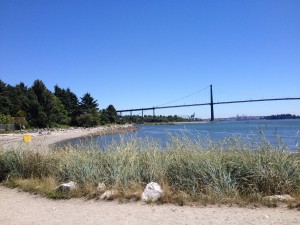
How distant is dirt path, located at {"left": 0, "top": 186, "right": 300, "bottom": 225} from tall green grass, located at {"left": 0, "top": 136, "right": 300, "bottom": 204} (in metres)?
0.64

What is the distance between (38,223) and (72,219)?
477 millimetres

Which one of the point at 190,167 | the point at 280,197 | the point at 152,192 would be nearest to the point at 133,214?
the point at 152,192

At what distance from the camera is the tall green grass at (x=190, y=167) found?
5984mm

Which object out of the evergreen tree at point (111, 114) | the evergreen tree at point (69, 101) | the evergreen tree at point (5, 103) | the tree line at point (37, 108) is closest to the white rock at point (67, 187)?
the tree line at point (37, 108)

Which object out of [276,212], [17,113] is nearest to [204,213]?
[276,212]

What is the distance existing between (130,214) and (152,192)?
0.82 meters

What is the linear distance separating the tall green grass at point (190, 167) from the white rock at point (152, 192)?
0.29m

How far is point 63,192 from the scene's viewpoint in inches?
255

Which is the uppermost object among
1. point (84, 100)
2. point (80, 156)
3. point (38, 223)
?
point (84, 100)

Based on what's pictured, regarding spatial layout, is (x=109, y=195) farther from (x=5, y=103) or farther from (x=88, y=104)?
(x=88, y=104)

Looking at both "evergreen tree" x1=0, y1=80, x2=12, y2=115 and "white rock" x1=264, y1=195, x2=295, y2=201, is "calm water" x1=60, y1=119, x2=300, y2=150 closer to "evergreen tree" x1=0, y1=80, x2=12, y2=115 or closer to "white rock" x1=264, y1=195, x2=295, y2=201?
"white rock" x1=264, y1=195, x2=295, y2=201

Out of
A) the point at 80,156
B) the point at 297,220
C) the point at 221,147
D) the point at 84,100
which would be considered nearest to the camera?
the point at 297,220

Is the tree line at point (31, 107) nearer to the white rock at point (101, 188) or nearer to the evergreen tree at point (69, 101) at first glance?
the evergreen tree at point (69, 101)

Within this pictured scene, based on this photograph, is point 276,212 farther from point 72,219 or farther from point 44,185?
point 44,185
